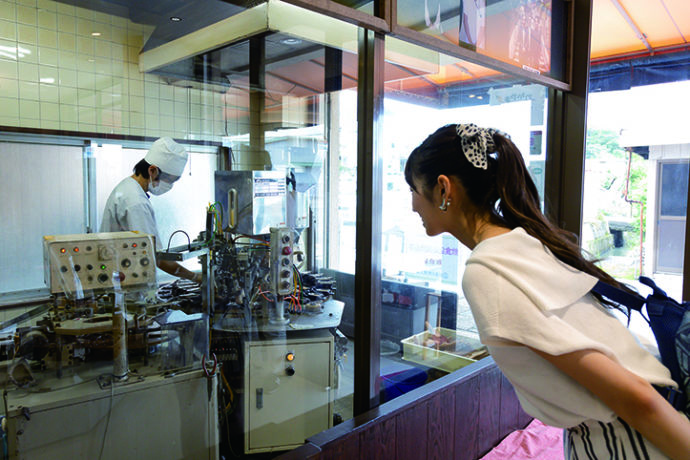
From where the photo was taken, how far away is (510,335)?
0.81 m

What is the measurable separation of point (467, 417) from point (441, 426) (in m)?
0.20

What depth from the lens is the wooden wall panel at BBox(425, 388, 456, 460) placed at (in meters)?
1.88

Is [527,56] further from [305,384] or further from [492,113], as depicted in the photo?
[305,384]

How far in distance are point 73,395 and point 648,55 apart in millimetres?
3133

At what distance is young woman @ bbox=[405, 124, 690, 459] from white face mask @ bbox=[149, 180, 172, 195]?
95 cm

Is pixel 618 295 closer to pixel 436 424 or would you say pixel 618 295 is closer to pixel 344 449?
pixel 344 449

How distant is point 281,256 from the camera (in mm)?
1944

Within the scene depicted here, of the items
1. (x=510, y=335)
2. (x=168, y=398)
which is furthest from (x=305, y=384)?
(x=510, y=335)

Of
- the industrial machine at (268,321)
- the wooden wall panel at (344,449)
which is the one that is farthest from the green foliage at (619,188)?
the wooden wall panel at (344,449)

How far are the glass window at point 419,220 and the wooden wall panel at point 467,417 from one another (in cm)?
16

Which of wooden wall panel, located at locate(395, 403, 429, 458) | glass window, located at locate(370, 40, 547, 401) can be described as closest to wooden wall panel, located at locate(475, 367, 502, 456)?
glass window, located at locate(370, 40, 547, 401)

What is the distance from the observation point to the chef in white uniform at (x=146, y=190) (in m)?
1.49

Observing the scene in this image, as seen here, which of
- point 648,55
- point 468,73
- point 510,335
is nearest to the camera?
point 510,335

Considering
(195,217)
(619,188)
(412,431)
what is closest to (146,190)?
(195,217)
